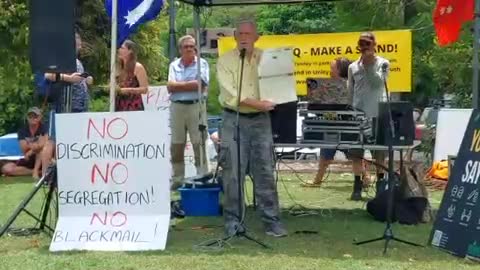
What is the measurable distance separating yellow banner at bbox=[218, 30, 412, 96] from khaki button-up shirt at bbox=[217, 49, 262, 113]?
5.36 meters

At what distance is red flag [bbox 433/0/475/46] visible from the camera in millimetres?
7902

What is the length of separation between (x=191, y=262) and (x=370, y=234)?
178cm

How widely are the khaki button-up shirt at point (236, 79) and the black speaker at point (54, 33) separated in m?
1.16

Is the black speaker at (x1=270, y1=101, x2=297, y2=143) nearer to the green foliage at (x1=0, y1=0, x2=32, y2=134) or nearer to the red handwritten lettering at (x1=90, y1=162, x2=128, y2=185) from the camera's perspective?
the red handwritten lettering at (x1=90, y1=162, x2=128, y2=185)

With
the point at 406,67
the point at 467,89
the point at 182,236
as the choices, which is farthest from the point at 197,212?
the point at 467,89

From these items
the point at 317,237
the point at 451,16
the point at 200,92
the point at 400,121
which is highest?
the point at 451,16

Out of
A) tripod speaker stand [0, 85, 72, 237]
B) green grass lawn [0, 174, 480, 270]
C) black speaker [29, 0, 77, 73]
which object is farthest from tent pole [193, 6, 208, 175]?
black speaker [29, 0, 77, 73]

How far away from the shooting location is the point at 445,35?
317 inches

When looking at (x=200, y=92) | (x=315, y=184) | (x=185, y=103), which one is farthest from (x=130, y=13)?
(x=315, y=184)

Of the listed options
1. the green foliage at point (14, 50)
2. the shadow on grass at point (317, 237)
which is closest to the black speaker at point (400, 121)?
the shadow on grass at point (317, 237)

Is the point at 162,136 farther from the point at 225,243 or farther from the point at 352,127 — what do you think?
the point at 352,127

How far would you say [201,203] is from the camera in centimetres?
786

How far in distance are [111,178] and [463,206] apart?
257cm

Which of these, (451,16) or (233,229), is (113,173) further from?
(451,16)
